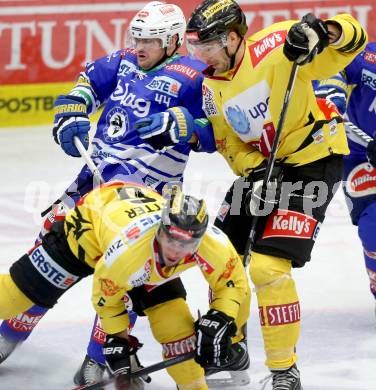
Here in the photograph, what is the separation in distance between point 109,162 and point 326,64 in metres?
1.18

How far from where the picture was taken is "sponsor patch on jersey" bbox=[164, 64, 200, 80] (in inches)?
217

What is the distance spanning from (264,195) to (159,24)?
108cm

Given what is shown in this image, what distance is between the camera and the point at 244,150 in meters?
5.10

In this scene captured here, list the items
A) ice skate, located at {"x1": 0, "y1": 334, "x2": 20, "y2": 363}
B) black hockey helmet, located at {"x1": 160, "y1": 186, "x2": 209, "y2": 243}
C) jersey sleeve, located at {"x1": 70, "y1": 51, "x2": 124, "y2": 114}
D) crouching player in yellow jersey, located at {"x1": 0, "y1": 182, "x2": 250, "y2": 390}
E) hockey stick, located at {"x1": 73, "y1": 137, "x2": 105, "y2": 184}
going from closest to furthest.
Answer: black hockey helmet, located at {"x1": 160, "y1": 186, "x2": 209, "y2": 243} < crouching player in yellow jersey, located at {"x1": 0, "y1": 182, "x2": 250, "y2": 390} < hockey stick, located at {"x1": 73, "y1": 137, "x2": 105, "y2": 184} < ice skate, located at {"x1": 0, "y1": 334, "x2": 20, "y2": 363} < jersey sleeve, located at {"x1": 70, "y1": 51, "x2": 124, "y2": 114}

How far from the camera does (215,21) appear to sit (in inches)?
191

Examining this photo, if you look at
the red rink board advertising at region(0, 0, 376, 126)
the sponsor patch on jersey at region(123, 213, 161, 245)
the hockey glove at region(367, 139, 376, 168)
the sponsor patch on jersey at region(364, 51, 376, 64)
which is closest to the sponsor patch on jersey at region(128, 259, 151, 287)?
the sponsor patch on jersey at region(123, 213, 161, 245)

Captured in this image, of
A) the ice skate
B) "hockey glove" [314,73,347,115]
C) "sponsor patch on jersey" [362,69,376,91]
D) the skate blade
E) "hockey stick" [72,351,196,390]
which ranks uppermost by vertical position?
"hockey glove" [314,73,347,115]

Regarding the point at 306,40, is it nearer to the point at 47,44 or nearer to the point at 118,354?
the point at 118,354

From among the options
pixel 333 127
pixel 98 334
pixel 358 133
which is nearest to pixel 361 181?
pixel 358 133

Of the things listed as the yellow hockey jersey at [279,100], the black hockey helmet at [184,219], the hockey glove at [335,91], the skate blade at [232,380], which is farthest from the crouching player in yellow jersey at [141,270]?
the hockey glove at [335,91]

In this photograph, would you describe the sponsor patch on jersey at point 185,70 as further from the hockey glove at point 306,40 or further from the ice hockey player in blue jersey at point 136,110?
the hockey glove at point 306,40

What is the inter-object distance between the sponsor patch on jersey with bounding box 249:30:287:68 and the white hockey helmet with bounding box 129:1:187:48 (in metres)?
0.67

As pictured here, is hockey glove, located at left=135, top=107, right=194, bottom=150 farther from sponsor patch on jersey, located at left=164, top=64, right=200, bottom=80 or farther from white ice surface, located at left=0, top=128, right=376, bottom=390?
white ice surface, located at left=0, top=128, right=376, bottom=390

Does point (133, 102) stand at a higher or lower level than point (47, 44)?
higher
